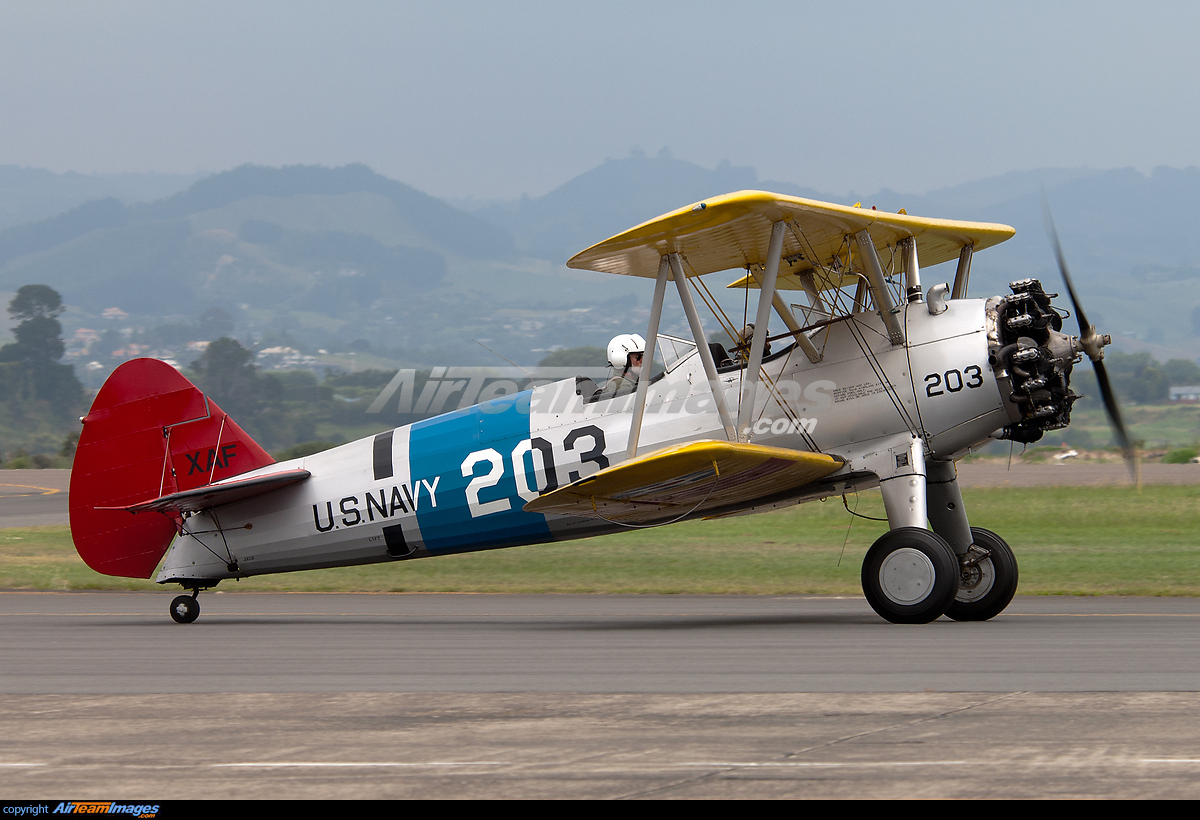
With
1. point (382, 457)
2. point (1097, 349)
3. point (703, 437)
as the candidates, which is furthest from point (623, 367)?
point (1097, 349)

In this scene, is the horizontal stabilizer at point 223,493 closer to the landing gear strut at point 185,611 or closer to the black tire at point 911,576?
the landing gear strut at point 185,611

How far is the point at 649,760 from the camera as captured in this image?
5.70 meters

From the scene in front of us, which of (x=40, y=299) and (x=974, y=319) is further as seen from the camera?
(x=40, y=299)

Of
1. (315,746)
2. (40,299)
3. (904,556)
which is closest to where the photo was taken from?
(315,746)

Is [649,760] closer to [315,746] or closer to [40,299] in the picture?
[315,746]

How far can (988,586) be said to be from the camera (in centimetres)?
1200

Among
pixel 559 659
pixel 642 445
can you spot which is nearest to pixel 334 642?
pixel 559 659

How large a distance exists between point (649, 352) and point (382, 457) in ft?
12.2

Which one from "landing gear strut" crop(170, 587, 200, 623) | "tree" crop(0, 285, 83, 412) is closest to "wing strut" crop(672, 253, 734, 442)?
"landing gear strut" crop(170, 587, 200, 623)

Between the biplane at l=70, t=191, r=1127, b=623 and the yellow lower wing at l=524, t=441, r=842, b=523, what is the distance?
36 millimetres

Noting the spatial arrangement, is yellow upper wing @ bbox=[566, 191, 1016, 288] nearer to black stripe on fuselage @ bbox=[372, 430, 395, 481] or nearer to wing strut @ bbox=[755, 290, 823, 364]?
wing strut @ bbox=[755, 290, 823, 364]

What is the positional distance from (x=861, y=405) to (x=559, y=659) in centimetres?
402

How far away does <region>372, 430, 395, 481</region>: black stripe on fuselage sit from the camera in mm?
13758

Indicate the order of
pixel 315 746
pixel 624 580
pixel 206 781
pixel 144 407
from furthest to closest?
pixel 624 580 → pixel 144 407 → pixel 315 746 → pixel 206 781
